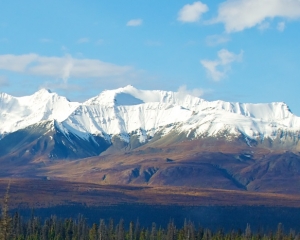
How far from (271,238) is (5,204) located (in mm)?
95184

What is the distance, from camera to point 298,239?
133m

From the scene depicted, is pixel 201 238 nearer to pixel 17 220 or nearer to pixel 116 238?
pixel 116 238

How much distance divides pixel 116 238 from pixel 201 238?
16378 millimetres

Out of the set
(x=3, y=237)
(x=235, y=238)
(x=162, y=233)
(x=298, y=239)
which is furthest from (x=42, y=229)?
(x=3, y=237)

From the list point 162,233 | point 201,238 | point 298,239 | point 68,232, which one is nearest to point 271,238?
point 298,239

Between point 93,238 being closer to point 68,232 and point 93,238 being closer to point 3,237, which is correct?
point 68,232

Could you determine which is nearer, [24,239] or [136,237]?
[24,239]

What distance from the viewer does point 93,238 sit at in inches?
5310

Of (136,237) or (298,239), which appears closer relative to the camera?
(298,239)

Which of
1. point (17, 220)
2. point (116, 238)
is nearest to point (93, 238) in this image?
point (116, 238)

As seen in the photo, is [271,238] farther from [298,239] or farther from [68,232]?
[68,232]

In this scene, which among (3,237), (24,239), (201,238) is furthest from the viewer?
(201,238)

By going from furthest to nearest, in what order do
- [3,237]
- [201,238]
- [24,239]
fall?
[201,238]
[24,239]
[3,237]

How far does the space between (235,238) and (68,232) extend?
105ft
